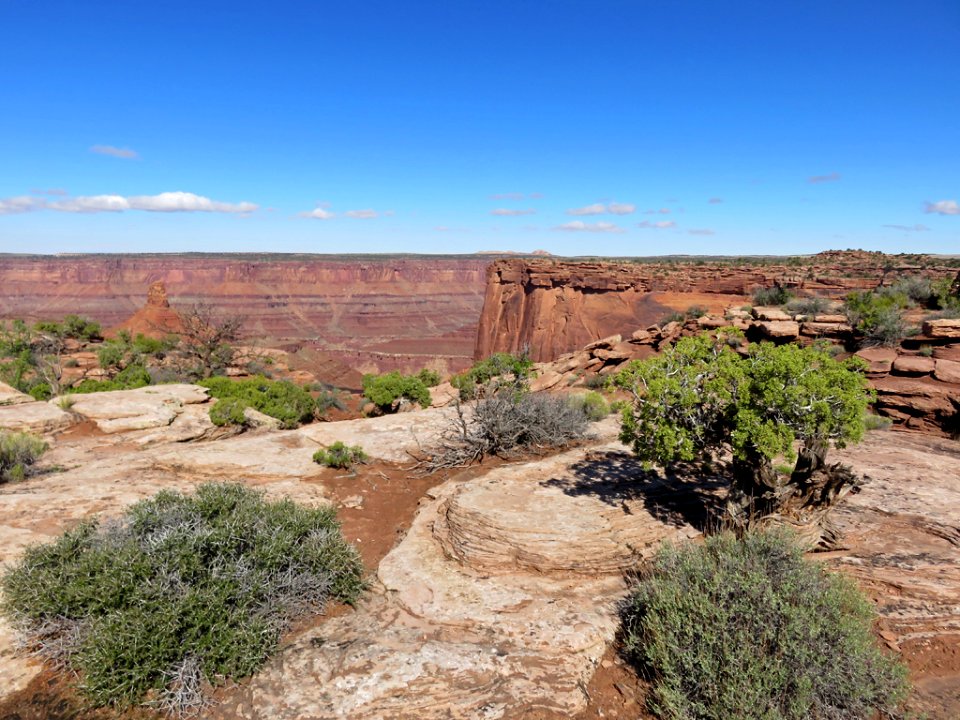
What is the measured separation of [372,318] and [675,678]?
9587 cm

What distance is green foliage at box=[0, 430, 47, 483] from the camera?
297 inches

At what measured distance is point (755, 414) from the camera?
4.93 m

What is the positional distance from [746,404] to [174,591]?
533 centimetres

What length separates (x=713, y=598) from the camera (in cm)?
401

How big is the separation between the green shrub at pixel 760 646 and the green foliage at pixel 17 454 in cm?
875

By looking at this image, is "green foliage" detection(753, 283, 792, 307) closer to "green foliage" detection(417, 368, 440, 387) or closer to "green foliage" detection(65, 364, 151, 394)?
"green foliage" detection(417, 368, 440, 387)

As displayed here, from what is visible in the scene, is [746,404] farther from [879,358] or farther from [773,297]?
[773,297]

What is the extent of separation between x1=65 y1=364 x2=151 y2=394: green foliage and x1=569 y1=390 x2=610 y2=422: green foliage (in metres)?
11.1

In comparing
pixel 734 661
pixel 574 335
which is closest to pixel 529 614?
pixel 734 661

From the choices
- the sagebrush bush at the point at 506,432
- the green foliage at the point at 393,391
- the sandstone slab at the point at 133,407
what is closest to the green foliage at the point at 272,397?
the sandstone slab at the point at 133,407

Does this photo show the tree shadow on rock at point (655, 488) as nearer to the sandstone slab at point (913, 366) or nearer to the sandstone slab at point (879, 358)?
the sandstone slab at point (879, 358)

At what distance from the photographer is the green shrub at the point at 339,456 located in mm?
8547

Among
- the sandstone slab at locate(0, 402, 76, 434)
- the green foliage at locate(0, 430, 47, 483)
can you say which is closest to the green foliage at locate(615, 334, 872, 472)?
the green foliage at locate(0, 430, 47, 483)

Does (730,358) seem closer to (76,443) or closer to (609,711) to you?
(609,711)
